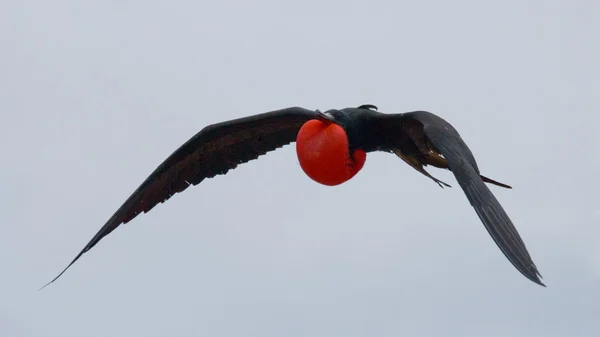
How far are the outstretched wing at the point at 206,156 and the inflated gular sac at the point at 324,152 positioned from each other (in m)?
1.59

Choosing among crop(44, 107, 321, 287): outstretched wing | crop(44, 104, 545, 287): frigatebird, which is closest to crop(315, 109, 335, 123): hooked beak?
crop(44, 104, 545, 287): frigatebird

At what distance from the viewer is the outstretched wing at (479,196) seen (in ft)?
→ 36.7

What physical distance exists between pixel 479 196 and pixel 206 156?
14.2 ft

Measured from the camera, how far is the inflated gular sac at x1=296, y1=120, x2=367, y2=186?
1324 cm

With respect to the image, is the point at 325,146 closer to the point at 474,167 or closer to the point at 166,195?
the point at 474,167

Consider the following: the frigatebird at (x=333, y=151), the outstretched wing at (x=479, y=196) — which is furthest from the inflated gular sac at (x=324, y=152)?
the outstretched wing at (x=479, y=196)

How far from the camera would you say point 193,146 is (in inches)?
597

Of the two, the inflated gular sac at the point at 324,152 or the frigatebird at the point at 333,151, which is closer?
the frigatebird at the point at 333,151

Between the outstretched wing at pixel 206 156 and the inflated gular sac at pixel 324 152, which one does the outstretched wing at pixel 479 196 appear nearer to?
the inflated gular sac at pixel 324 152

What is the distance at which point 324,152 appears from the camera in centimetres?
1325

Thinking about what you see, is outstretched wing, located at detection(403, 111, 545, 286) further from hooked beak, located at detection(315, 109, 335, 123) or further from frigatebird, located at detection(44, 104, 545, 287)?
hooked beak, located at detection(315, 109, 335, 123)

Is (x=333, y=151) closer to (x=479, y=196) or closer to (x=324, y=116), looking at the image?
(x=324, y=116)

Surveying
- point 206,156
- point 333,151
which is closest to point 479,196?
point 333,151

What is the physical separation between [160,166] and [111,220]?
724 millimetres
